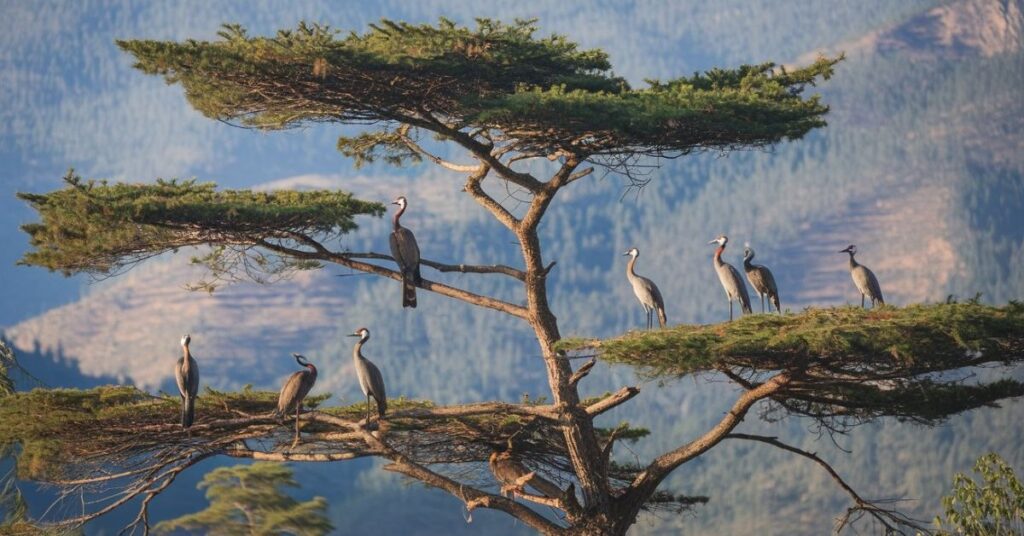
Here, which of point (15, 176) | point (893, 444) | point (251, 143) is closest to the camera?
point (893, 444)

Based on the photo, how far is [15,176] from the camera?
179 meters

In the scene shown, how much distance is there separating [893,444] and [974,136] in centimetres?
4636

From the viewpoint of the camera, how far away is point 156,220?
1791 centimetres

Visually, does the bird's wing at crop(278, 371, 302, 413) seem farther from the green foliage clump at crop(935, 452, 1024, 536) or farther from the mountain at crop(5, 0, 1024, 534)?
the mountain at crop(5, 0, 1024, 534)

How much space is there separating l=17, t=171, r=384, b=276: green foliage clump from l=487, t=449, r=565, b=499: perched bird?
11.0 feet

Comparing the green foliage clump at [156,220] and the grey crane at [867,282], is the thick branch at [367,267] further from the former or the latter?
the grey crane at [867,282]

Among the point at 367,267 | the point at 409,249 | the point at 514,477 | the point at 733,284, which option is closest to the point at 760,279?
the point at 733,284

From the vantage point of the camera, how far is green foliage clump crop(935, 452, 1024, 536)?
1591cm

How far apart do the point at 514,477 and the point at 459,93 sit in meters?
4.74

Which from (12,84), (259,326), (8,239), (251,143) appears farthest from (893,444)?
(12,84)

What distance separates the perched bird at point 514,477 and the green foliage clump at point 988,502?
15.7ft

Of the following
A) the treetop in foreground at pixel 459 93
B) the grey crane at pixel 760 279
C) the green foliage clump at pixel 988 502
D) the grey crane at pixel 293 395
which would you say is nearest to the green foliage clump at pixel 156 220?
the treetop in foreground at pixel 459 93

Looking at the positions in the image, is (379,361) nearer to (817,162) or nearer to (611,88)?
(817,162)

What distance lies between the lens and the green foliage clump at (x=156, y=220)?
697 inches
